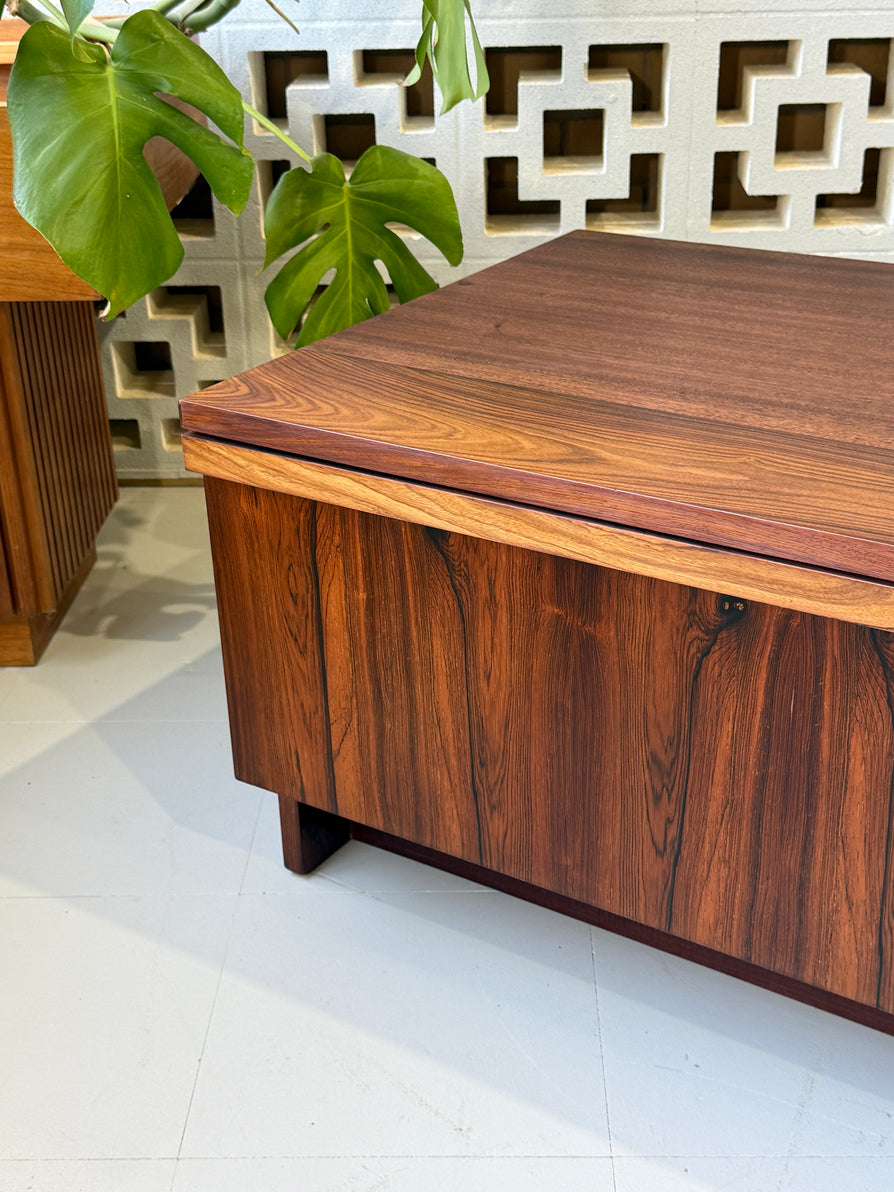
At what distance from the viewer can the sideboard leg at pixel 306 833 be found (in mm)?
1043

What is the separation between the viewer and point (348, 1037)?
0.91m

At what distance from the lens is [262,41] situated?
158 centimetres

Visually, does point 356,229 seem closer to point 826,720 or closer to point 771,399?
point 771,399

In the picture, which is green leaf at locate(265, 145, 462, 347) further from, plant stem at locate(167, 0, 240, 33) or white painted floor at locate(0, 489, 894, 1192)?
white painted floor at locate(0, 489, 894, 1192)

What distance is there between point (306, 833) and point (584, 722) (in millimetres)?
343

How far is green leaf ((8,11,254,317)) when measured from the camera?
2.85 ft

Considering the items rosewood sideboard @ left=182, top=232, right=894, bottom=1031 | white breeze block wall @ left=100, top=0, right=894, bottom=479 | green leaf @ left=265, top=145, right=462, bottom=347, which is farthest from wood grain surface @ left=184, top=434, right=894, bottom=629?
white breeze block wall @ left=100, top=0, right=894, bottom=479

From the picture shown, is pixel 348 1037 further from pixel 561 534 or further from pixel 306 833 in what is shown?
pixel 561 534

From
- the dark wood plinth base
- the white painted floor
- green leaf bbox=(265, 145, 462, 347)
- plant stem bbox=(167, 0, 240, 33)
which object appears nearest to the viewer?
the white painted floor

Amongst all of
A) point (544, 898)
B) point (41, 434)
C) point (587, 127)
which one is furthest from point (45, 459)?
point (587, 127)

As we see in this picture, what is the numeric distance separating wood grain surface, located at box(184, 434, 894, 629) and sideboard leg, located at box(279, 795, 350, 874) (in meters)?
0.30

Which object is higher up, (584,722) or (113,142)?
(113,142)

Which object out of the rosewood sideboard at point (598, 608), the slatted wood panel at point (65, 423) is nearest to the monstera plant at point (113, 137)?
the rosewood sideboard at point (598, 608)

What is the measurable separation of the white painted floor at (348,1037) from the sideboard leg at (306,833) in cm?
1
